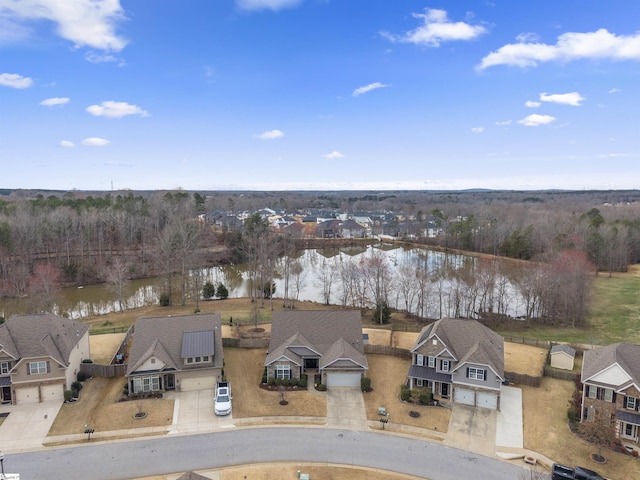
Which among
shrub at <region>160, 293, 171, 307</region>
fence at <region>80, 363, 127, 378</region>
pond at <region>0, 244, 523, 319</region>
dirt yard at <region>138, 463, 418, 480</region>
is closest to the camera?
dirt yard at <region>138, 463, 418, 480</region>

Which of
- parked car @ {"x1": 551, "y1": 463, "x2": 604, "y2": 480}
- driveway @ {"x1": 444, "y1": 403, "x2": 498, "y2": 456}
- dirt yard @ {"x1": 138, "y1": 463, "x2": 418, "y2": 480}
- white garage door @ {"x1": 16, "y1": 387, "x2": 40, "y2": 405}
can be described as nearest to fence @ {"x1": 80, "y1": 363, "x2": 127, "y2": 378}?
white garage door @ {"x1": 16, "y1": 387, "x2": 40, "y2": 405}

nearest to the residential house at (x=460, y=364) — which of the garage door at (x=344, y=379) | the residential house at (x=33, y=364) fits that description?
the garage door at (x=344, y=379)

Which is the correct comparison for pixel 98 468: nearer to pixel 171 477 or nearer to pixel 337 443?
pixel 171 477

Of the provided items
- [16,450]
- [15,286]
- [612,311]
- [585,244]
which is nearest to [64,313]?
[15,286]

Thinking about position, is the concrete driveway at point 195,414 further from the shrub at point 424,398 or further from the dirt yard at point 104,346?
the shrub at point 424,398

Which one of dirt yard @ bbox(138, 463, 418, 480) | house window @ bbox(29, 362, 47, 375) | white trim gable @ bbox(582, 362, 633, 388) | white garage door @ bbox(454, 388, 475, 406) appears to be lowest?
dirt yard @ bbox(138, 463, 418, 480)

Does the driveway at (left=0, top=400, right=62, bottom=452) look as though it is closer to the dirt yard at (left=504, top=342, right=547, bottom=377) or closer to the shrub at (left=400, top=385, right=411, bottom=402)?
the shrub at (left=400, top=385, right=411, bottom=402)

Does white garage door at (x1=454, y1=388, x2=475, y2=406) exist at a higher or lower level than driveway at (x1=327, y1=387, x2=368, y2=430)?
higher
